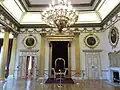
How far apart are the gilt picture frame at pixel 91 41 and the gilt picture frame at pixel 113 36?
5.25 feet

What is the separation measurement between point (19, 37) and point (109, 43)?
7.38 m

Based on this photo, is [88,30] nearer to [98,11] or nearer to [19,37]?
[98,11]

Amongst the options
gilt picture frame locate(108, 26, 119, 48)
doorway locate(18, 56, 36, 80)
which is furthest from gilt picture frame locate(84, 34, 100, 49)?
doorway locate(18, 56, 36, 80)

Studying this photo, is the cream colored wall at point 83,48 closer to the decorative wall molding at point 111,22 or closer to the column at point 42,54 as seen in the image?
the column at point 42,54

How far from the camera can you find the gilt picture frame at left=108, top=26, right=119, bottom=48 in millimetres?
8487

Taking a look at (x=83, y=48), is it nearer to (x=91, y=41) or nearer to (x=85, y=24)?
(x=91, y=41)

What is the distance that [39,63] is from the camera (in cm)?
1102

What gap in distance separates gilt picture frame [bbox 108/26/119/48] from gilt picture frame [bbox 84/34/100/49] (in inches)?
63.1

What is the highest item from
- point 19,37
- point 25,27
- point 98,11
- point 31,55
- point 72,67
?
point 98,11

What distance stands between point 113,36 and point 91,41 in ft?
8.05

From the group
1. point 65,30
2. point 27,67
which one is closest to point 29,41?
point 27,67

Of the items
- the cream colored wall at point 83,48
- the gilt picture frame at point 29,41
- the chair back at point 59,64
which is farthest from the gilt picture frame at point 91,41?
the gilt picture frame at point 29,41

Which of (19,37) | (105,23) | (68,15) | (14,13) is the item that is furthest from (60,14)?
(19,37)

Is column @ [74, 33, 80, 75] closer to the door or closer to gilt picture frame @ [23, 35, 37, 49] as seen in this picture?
the door
